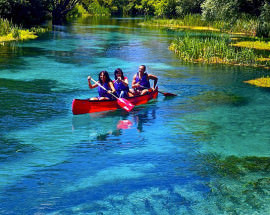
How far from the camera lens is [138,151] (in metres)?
12.1

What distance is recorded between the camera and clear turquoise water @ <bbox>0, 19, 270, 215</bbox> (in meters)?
9.09

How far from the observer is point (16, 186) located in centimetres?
958

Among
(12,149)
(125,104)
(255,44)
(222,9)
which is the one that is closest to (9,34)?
(222,9)

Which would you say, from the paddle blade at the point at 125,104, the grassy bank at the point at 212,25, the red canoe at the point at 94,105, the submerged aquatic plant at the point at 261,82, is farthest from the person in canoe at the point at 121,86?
the grassy bank at the point at 212,25

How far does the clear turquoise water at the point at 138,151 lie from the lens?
9094 millimetres

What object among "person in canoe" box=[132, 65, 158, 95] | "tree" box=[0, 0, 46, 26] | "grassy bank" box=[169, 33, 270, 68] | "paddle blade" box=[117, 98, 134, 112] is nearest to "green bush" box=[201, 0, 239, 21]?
"grassy bank" box=[169, 33, 270, 68]

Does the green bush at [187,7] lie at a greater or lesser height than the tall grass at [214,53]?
greater

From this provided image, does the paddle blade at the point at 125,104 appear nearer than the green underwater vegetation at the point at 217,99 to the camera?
Yes

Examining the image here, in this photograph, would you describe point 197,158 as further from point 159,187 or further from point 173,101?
point 173,101

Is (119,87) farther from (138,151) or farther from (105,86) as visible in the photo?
(138,151)

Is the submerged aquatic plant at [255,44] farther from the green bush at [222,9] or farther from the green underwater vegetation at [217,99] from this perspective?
the green underwater vegetation at [217,99]

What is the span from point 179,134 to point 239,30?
38.1m

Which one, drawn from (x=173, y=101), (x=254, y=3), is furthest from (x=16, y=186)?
(x=254, y=3)

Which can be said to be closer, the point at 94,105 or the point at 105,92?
the point at 94,105
